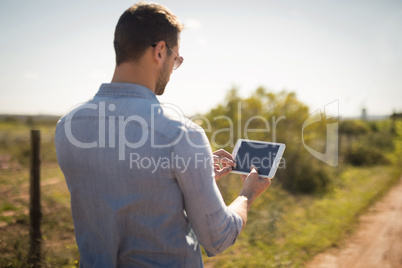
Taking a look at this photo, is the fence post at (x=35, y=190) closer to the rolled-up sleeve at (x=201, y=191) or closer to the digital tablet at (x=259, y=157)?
the digital tablet at (x=259, y=157)

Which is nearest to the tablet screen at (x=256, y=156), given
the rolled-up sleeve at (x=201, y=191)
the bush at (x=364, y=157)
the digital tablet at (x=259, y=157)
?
the digital tablet at (x=259, y=157)

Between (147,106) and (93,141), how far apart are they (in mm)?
264

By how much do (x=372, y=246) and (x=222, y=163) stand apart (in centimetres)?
503

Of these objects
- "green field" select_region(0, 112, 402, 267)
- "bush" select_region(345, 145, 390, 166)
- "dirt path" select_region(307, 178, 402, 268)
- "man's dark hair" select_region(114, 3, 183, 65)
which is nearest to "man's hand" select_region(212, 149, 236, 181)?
"man's dark hair" select_region(114, 3, 183, 65)

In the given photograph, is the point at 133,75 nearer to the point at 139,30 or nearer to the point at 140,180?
the point at 139,30

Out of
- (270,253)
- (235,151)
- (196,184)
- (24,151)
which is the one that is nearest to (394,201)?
(270,253)

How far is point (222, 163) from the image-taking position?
1870 millimetres

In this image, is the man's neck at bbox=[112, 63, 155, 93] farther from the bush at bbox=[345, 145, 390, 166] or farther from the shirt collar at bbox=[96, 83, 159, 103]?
the bush at bbox=[345, 145, 390, 166]

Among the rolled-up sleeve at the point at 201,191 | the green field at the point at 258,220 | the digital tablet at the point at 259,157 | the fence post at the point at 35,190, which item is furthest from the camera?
the fence post at the point at 35,190

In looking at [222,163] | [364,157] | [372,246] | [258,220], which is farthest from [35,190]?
[364,157]

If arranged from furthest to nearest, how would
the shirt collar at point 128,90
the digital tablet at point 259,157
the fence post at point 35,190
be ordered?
the fence post at point 35,190
the digital tablet at point 259,157
the shirt collar at point 128,90

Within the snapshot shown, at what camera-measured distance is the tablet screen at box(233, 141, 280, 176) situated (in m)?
1.74

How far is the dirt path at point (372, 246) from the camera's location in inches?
176

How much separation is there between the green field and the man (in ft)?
10.3
